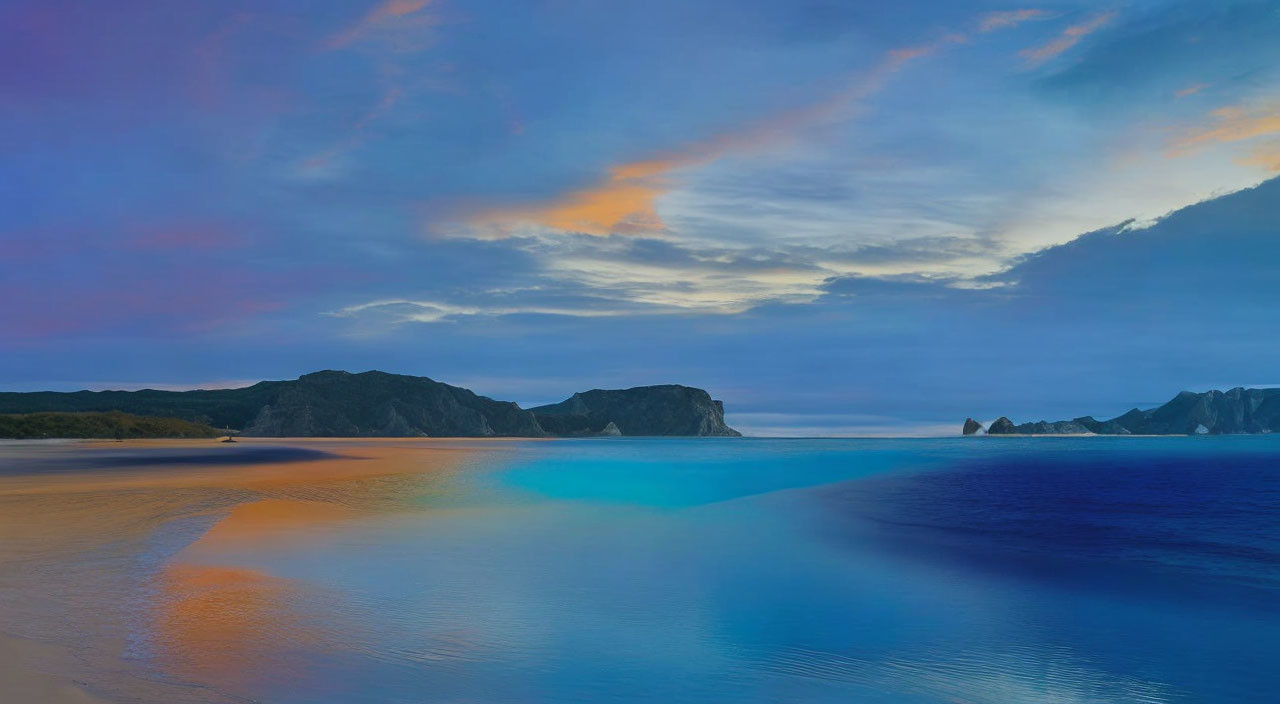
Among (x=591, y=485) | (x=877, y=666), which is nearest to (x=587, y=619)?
(x=877, y=666)

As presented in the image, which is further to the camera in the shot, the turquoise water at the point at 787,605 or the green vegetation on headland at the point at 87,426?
the green vegetation on headland at the point at 87,426

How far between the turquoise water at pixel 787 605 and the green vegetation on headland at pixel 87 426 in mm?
140621

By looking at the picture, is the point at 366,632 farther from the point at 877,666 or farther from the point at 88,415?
the point at 88,415

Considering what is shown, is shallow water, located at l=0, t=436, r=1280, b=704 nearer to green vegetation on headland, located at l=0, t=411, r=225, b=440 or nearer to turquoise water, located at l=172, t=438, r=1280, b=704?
turquoise water, located at l=172, t=438, r=1280, b=704

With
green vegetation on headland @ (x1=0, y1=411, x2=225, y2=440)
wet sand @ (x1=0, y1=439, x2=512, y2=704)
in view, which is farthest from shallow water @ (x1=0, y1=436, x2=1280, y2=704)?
green vegetation on headland @ (x1=0, y1=411, x2=225, y2=440)

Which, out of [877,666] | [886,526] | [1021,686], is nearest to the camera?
[1021,686]

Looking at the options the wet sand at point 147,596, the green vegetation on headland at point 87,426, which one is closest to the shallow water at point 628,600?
the wet sand at point 147,596

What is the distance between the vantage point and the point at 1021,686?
12.1 metres

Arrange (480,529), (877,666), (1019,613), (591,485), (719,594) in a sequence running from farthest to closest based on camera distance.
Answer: (591,485) → (480,529) → (719,594) → (1019,613) → (877,666)

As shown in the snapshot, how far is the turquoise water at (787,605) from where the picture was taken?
38.7ft

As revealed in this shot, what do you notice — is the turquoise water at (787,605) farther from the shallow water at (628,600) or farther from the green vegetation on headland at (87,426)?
the green vegetation on headland at (87,426)

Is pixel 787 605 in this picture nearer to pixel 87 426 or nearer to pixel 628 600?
pixel 628 600

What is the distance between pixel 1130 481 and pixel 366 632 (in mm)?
59520

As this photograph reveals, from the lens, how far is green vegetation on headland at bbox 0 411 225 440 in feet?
478
